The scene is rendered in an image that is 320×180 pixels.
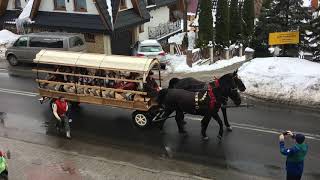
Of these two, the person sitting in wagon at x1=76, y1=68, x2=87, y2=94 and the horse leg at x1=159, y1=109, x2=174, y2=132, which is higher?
the person sitting in wagon at x1=76, y1=68, x2=87, y2=94

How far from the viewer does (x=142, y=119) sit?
50.2 feet

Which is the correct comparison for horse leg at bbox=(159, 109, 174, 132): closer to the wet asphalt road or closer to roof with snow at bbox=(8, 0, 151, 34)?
the wet asphalt road

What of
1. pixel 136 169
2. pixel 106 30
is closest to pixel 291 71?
pixel 136 169

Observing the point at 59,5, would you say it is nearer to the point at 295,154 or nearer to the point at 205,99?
the point at 205,99

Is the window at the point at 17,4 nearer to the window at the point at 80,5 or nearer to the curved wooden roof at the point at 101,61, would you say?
the window at the point at 80,5

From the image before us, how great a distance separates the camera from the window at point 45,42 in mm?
24000

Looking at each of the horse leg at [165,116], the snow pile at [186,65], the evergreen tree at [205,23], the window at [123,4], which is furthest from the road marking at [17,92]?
the evergreen tree at [205,23]

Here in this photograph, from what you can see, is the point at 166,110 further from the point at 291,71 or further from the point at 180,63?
the point at 180,63

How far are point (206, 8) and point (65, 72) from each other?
1726cm

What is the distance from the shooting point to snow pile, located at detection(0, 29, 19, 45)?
96.6ft

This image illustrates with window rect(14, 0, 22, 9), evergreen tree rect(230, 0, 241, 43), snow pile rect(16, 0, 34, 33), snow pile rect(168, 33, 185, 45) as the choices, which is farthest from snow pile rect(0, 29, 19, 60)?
evergreen tree rect(230, 0, 241, 43)

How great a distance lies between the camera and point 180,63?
26.5 meters

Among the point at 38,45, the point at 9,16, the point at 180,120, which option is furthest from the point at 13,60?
the point at 180,120

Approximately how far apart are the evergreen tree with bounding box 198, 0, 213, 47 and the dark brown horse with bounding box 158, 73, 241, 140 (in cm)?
1734
